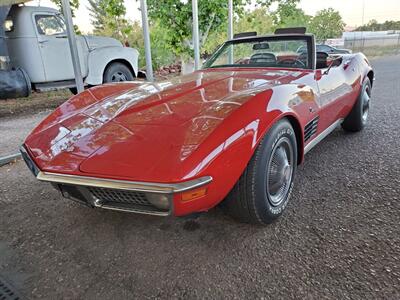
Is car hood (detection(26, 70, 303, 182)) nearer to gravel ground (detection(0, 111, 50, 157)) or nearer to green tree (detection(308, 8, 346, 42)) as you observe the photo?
gravel ground (detection(0, 111, 50, 157))

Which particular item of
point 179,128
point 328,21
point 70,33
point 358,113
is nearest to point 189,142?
point 179,128

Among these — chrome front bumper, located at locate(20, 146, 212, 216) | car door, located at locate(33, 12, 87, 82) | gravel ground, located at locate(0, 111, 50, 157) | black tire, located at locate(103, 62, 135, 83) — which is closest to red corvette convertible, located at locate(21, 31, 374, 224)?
chrome front bumper, located at locate(20, 146, 212, 216)

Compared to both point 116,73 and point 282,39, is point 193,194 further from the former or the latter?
point 116,73

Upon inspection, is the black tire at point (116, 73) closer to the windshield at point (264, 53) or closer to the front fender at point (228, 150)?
the windshield at point (264, 53)

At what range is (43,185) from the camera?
9.82 feet

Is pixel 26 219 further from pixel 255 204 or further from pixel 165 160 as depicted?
pixel 255 204

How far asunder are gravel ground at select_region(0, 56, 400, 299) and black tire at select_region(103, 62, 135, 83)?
5.03m

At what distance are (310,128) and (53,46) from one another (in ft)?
20.4

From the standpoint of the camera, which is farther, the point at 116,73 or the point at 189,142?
the point at 116,73

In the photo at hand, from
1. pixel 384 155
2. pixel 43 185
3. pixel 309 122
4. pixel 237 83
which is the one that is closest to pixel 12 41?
pixel 43 185

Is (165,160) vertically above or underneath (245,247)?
above

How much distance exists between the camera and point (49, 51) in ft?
22.2

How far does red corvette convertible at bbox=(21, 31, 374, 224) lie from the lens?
5.35 ft

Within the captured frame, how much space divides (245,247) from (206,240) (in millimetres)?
261
